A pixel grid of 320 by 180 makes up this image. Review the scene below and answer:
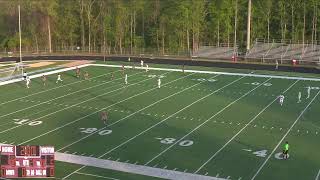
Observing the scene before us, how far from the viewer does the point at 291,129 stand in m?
27.0

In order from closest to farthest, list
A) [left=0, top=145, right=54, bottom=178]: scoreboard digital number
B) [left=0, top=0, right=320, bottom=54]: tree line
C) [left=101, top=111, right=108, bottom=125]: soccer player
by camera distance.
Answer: [left=0, top=145, right=54, bottom=178]: scoreboard digital number
[left=101, top=111, right=108, bottom=125]: soccer player
[left=0, top=0, right=320, bottom=54]: tree line

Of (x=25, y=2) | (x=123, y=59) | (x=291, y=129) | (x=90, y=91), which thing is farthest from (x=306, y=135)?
(x=25, y=2)

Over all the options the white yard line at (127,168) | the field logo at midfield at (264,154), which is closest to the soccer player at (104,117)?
the white yard line at (127,168)

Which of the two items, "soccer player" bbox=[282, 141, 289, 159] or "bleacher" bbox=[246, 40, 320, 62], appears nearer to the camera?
"soccer player" bbox=[282, 141, 289, 159]

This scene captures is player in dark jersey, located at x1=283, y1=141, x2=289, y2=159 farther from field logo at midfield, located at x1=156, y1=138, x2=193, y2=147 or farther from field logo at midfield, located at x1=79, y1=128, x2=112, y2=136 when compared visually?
field logo at midfield, located at x1=79, y1=128, x2=112, y2=136

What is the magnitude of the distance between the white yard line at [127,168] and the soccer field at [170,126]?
40 millimetres

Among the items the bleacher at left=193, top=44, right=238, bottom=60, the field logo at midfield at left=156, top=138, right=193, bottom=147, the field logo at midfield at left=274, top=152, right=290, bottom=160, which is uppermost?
the bleacher at left=193, top=44, right=238, bottom=60

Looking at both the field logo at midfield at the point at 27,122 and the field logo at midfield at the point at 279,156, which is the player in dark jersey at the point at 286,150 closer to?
the field logo at midfield at the point at 279,156

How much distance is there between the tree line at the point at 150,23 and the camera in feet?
235

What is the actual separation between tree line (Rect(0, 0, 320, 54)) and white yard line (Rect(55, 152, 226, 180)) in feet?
163

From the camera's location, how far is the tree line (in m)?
71.5

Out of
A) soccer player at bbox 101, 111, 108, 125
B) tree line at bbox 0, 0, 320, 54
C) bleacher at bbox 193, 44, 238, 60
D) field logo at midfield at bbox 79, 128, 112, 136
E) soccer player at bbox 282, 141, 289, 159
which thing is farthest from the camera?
tree line at bbox 0, 0, 320, 54

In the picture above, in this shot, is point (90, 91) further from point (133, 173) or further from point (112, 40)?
point (112, 40)

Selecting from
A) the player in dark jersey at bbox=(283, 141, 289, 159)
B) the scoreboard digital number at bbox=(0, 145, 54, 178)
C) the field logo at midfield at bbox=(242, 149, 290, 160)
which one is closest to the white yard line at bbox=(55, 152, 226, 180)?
the scoreboard digital number at bbox=(0, 145, 54, 178)
